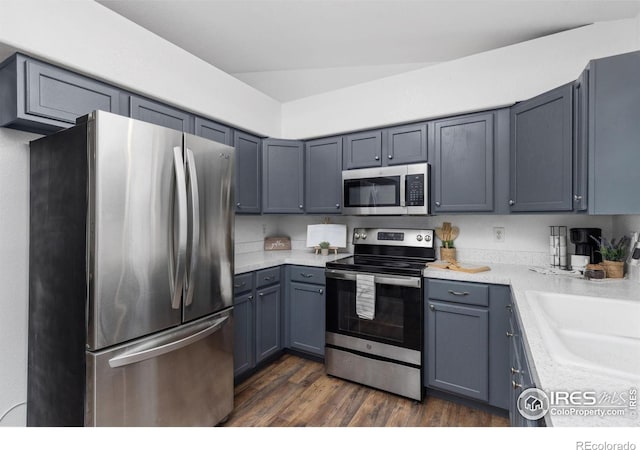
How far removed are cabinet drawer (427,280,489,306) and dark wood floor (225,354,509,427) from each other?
2.45ft

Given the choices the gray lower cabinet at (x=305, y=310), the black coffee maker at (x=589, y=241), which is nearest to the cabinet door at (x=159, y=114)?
the gray lower cabinet at (x=305, y=310)

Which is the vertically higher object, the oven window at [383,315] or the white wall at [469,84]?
the white wall at [469,84]

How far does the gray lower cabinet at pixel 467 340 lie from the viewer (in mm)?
1980

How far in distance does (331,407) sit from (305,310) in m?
0.81

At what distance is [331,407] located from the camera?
212 centimetres

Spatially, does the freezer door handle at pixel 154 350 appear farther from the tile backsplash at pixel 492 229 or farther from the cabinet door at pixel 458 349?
the cabinet door at pixel 458 349

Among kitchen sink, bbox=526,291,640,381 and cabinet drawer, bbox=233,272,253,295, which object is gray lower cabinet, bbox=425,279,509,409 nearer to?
kitchen sink, bbox=526,291,640,381

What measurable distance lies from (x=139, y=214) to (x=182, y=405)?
1030 mm

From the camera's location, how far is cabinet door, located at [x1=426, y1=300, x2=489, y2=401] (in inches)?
80.0

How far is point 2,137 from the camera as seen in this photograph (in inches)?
64.4

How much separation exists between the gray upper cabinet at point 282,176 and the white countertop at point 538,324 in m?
1.45

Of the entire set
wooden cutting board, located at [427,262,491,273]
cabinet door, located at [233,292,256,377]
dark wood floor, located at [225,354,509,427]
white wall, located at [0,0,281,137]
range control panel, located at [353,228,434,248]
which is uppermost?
white wall, located at [0,0,281,137]

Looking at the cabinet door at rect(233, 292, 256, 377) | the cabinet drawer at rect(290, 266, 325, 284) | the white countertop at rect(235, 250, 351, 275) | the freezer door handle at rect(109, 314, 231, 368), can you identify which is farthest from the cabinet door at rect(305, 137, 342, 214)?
the freezer door handle at rect(109, 314, 231, 368)
